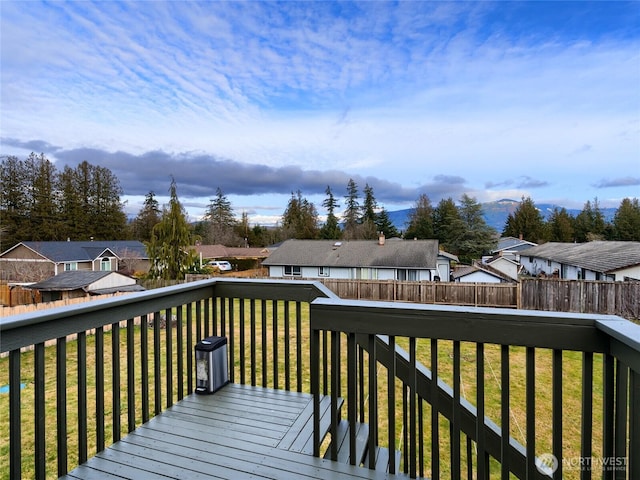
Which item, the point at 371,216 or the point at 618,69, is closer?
the point at 618,69

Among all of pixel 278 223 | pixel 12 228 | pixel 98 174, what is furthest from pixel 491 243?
pixel 12 228

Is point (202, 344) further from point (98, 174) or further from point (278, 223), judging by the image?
point (278, 223)

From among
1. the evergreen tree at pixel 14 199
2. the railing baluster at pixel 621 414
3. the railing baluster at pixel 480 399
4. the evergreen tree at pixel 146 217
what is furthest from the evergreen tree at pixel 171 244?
the evergreen tree at pixel 146 217

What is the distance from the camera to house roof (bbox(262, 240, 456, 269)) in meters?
17.3

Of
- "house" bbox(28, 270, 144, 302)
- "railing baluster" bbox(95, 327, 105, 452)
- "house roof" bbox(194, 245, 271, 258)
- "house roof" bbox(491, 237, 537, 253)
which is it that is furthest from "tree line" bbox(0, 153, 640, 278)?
"railing baluster" bbox(95, 327, 105, 452)

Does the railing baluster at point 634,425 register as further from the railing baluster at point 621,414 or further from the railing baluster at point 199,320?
the railing baluster at point 199,320

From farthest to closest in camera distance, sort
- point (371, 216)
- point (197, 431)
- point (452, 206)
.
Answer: point (371, 216), point (452, 206), point (197, 431)

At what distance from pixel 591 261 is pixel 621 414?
14.8 m

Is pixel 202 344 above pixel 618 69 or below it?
below

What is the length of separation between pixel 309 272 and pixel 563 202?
27.6 meters

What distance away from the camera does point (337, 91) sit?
849 centimetres

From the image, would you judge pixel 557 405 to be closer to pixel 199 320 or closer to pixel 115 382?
pixel 115 382

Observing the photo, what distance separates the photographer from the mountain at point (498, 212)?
97.9 ft

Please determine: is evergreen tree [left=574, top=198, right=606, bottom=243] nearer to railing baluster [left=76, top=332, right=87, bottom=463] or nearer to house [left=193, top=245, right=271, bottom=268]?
house [left=193, top=245, right=271, bottom=268]
